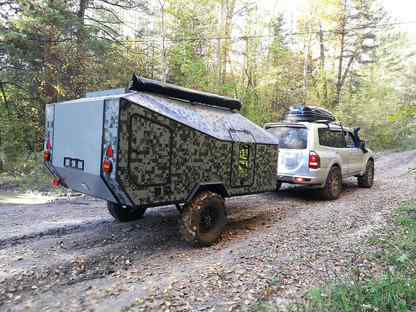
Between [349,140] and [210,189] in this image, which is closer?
[210,189]

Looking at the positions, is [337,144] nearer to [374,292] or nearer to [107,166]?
[374,292]

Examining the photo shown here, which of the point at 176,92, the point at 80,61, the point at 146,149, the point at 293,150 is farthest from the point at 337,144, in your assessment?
the point at 80,61

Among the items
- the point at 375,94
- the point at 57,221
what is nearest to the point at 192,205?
the point at 57,221

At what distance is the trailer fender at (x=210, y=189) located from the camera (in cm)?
423

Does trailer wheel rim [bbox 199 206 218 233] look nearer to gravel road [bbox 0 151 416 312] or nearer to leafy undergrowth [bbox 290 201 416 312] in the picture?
gravel road [bbox 0 151 416 312]

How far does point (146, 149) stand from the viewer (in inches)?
145

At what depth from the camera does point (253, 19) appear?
21719 mm

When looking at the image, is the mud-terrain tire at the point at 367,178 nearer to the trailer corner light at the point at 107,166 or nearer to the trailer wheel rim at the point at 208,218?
the trailer wheel rim at the point at 208,218

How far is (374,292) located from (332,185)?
4843 mm

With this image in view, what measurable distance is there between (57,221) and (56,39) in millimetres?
9036

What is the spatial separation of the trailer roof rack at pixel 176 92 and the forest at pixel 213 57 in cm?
259

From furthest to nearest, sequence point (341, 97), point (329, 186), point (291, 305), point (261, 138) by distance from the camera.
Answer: point (341, 97) < point (329, 186) < point (261, 138) < point (291, 305)

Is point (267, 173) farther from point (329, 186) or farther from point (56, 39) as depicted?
point (56, 39)

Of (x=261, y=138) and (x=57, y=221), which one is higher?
(x=261, y=138)
